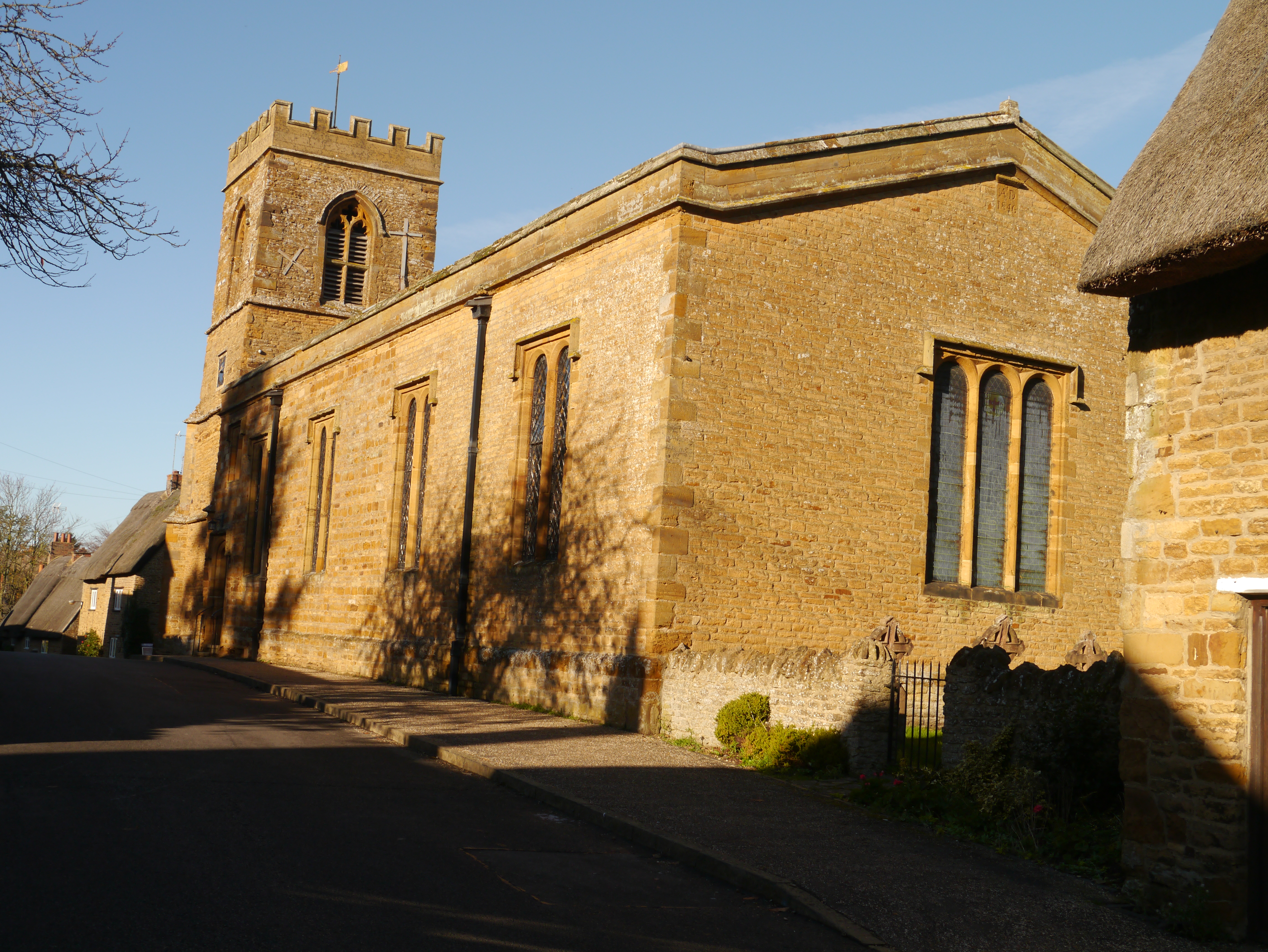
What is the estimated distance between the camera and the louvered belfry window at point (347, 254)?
3500cm

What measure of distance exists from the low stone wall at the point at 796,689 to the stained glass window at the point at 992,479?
455 cm

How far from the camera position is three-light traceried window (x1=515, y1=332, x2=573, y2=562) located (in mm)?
16875

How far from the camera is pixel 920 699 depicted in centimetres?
1155

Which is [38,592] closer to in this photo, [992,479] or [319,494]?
[319,494]

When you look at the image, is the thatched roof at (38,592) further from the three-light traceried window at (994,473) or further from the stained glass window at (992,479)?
the stained glass window at (992,479)

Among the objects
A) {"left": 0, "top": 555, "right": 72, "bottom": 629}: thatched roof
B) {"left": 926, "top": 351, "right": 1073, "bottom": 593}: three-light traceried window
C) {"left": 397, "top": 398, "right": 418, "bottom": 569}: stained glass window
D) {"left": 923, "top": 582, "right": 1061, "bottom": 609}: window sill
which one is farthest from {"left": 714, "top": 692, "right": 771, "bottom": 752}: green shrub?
{"left": 0, "top": 555, "right": 72, "bottom": 629}: thatched roof

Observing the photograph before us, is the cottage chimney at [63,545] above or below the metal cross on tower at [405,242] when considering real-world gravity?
below

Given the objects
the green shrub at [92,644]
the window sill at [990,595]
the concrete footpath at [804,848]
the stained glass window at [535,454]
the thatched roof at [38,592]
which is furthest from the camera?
the thatched roof at [38,592]

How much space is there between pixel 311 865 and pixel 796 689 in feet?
20.1

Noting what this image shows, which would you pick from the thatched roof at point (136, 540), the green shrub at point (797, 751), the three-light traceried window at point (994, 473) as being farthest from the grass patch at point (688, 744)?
the thatched roof at point (136, 540)

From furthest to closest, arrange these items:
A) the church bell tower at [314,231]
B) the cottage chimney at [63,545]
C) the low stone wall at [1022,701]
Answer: the cottage chimney at [63,545] → the church bell tower at [314,231] → the low stone wall at [1022,701]

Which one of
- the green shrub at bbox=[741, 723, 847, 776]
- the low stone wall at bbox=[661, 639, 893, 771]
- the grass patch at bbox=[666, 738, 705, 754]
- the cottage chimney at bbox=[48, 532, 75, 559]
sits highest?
the cottage chimney at bbox=[48, 532, 75, 559]

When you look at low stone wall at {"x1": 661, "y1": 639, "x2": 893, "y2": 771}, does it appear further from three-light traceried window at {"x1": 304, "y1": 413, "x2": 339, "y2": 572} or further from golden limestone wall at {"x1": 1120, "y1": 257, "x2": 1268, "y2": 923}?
three-light traceried window at {"x1": 304, "y1": 413, "x2": 339, "y2": 572}

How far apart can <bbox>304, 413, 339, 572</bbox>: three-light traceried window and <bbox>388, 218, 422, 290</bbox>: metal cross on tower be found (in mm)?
10433
